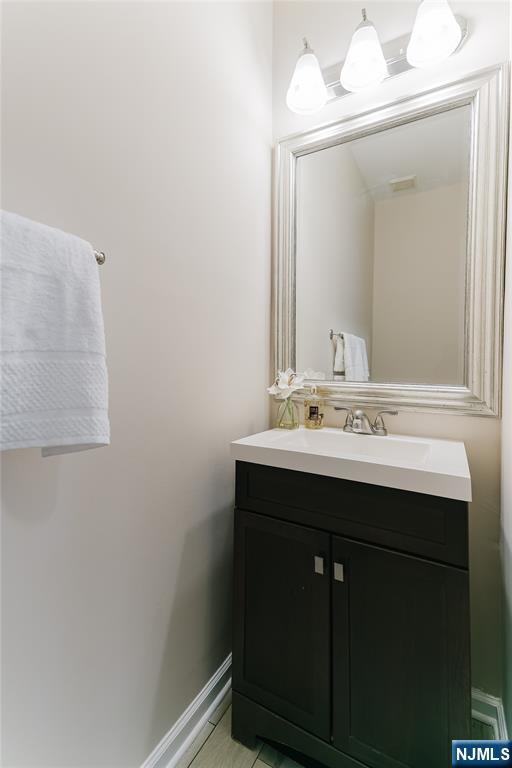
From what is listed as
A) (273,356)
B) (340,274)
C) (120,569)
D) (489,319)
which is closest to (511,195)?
(489,319)

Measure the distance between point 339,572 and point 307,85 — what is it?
167 centimetres

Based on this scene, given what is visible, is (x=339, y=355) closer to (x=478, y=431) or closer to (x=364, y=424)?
(x=364, y=424)

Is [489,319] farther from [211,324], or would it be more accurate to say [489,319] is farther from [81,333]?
[81,333]

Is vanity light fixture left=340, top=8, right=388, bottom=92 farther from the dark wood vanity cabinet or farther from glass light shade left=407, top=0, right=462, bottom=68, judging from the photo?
the dark wood vanity cabinet

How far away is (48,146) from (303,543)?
1.08 metres

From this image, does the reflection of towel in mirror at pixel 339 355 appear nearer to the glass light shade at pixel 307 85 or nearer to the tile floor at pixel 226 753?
the glass light shade at pixel 307 85

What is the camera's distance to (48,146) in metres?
0.69

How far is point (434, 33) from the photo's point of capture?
112cm

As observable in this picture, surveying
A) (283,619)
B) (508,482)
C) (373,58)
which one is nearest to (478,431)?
(508,482)

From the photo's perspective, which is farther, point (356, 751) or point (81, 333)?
point (356, 751)

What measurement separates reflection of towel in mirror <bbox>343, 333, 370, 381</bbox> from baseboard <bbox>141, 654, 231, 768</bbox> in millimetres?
1125

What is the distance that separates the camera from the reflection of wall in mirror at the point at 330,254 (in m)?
1.37

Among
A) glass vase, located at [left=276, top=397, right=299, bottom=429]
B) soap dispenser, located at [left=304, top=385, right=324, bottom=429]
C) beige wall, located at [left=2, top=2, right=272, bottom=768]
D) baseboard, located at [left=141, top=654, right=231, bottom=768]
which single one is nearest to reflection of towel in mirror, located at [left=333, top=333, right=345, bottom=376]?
soap dispenser, located at [left=304, top=385, right=324, bottom=429]

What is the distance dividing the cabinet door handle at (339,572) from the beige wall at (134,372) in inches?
17.1
